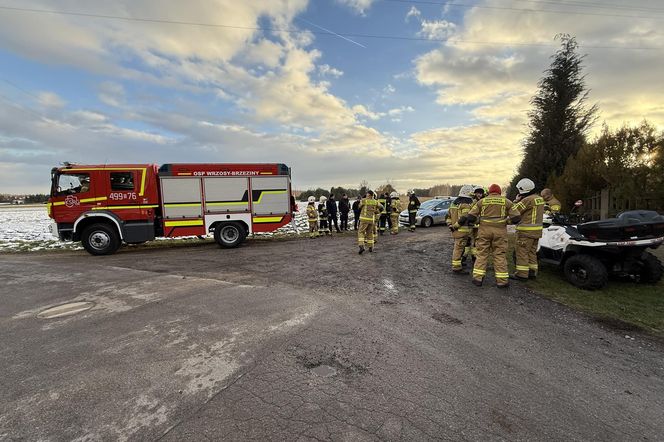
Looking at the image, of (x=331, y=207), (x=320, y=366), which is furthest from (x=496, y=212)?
(x=331, y=207)

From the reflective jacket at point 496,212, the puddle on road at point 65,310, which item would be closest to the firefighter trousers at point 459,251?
the reflective jacket at point 496,212

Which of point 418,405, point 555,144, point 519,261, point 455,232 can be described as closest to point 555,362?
point 418,405

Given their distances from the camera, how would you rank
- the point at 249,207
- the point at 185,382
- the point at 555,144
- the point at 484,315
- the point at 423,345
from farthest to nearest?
the point at 555,144 < the point at 249,207 < the point at 484,315 < the point at 423,345 < the point at 185,382

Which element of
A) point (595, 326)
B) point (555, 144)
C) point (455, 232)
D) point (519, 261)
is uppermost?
point (555, 144)

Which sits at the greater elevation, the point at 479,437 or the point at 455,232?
the point at 455,232

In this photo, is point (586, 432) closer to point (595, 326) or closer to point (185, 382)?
point (595, 326)

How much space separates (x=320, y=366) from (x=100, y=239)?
384 inches

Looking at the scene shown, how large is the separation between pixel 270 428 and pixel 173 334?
2.12m

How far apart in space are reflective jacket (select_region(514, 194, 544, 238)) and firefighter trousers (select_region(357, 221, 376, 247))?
3.83m

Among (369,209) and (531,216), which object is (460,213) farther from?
(369,209)

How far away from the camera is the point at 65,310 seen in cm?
465

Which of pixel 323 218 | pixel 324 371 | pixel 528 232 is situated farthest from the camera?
pixel 323 218

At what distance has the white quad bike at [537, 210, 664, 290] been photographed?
496 cm

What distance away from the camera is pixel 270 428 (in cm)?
218
